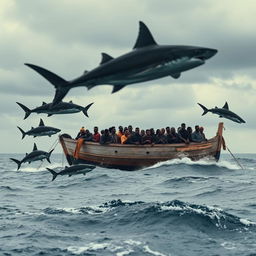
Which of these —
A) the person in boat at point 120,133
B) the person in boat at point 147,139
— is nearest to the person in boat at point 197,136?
the person in boat at point 147,139

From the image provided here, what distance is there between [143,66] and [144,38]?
2.49 ft

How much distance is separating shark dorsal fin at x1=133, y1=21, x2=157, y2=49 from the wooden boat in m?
31.3

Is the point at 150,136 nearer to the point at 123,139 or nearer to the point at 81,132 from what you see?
the point at 123,139

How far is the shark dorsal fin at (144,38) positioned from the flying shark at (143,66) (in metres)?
0.17

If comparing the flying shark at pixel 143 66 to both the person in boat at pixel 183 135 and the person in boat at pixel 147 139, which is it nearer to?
the person in boat at pixel 147 139

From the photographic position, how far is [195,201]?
70.2ft

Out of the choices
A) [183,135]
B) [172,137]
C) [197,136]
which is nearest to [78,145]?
[172,137]

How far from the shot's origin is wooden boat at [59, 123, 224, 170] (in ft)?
119

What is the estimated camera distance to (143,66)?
366cm

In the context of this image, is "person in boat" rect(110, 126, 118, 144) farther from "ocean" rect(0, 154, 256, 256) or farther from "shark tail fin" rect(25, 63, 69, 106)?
"shark tail fin" rect(25, 63, 69, 106)

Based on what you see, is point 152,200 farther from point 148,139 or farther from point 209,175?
point 148,139

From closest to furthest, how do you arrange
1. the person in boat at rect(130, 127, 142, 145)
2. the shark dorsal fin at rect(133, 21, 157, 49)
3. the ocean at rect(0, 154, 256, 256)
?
1. the shark dorsal fin at rect(133, 21, 157, 49)
2. the ocean at rect(0, 154, 256, 256)
3. the person in boat at rect(130, 127, 142, 145)

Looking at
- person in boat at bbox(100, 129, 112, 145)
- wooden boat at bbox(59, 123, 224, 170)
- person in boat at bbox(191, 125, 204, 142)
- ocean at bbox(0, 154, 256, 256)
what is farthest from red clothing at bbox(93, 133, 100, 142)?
ocean at bbox(0, 154, 256, 256)

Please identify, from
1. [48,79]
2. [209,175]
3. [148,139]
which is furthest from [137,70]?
[148,139]
